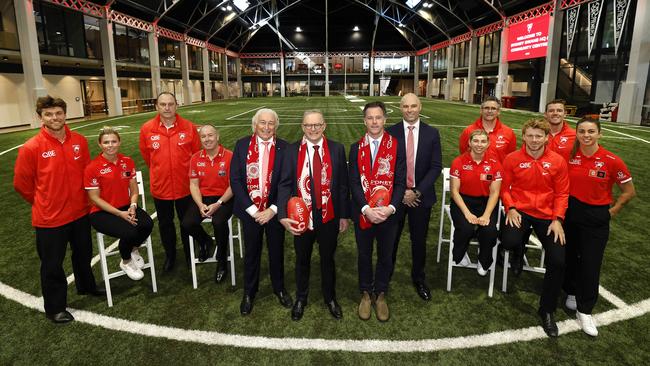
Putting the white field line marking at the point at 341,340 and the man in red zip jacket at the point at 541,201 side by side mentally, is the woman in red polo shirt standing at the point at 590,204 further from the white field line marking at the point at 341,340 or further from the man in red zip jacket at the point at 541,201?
the white field line marking at the point at 341,340

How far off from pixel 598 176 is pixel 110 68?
3320 cm

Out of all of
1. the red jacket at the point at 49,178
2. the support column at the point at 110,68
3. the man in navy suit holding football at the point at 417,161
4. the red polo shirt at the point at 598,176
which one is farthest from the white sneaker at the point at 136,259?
the support column at the point at 110,68

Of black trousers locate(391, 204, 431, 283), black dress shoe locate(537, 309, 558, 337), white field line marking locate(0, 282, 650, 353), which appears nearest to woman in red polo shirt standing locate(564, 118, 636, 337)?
black dress shoe locate(537, 309, 558, 337)

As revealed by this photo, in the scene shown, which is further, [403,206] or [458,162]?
[458,162]

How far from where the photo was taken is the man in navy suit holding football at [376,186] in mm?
3771

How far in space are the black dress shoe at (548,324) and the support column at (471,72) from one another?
1694 inches

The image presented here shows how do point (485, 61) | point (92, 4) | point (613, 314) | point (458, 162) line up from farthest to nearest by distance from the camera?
point (485, 61), point (92, 4), point (458, 162), point (613, 314)

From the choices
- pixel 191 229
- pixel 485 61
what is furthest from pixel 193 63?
pixel 191 229

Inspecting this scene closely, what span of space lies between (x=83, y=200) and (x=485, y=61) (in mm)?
43379

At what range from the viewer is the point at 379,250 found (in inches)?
161

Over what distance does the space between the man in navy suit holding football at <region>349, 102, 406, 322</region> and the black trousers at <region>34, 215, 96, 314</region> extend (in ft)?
9.83

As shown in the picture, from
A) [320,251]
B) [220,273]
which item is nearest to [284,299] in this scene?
[320,251]

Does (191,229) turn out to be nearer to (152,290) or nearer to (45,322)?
(152,290)

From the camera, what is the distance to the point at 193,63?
4822cm
